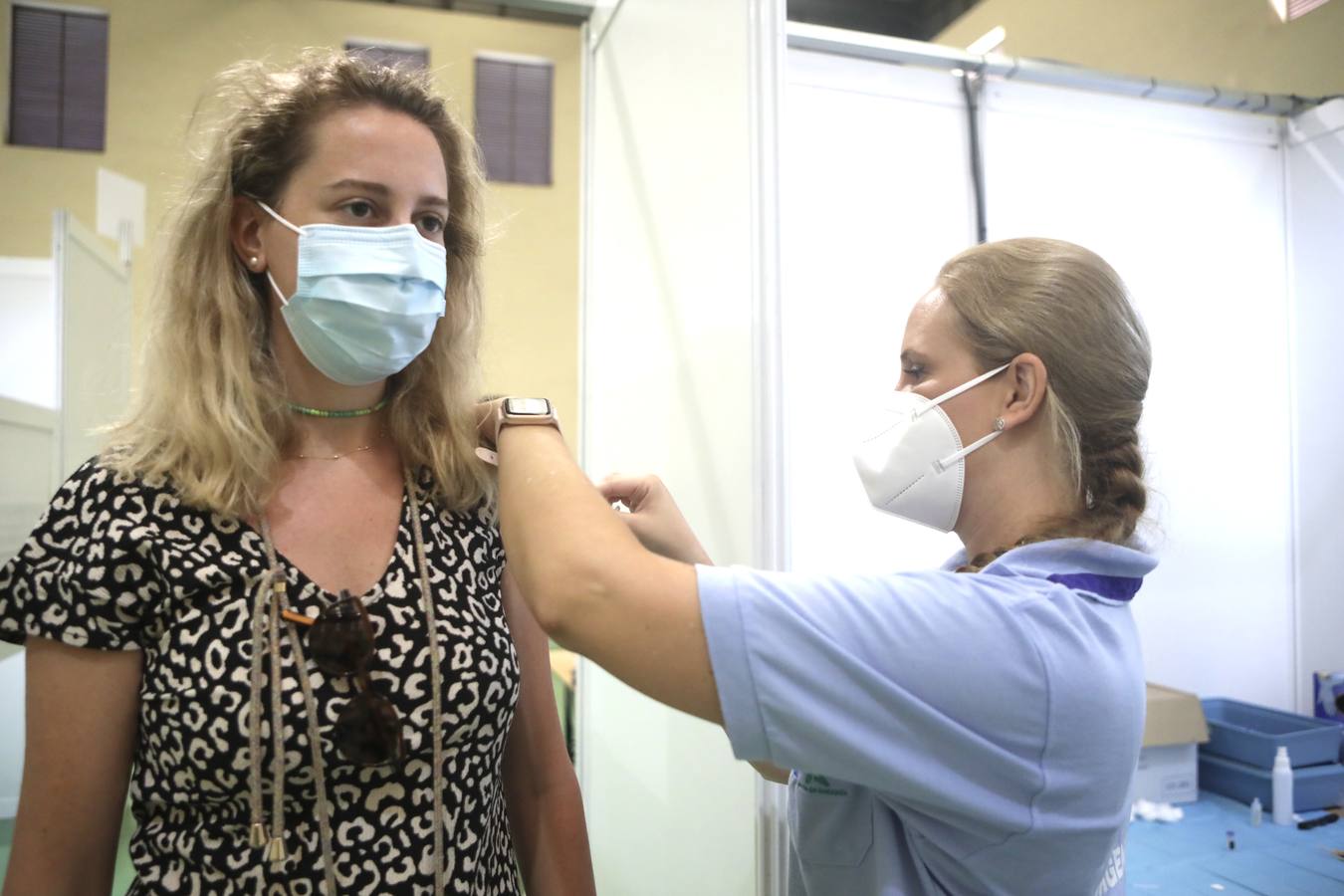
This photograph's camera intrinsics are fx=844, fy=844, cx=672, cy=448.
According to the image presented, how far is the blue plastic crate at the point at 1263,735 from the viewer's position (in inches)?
54.1

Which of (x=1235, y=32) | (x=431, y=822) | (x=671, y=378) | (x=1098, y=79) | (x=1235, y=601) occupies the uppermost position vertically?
(x=1098, y=79)

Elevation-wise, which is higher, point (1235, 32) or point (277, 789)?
point (1235, 32)

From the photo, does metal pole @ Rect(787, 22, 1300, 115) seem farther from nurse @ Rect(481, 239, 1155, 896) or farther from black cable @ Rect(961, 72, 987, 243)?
nurse @ Rect(481, 239, 1155, 896)

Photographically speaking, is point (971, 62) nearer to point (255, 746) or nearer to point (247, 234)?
point (247, 234)

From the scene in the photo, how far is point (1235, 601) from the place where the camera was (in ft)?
5.70

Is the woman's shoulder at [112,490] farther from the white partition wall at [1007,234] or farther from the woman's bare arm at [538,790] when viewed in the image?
the white partition wall at [1007,234]

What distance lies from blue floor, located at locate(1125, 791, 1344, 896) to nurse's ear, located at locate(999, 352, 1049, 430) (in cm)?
81

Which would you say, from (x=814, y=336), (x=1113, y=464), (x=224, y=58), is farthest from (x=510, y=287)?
(x=1113, y=464)

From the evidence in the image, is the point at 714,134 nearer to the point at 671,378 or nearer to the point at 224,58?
the point at 671,378

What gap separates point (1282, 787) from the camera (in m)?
1.37

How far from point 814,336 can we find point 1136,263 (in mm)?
813

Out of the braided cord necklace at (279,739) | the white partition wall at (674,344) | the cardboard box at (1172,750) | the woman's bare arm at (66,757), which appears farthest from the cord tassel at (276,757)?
the cardboard box at (1172,750)

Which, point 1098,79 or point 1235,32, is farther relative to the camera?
point 1098,79

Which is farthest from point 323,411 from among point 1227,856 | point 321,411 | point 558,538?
point 1227,856
